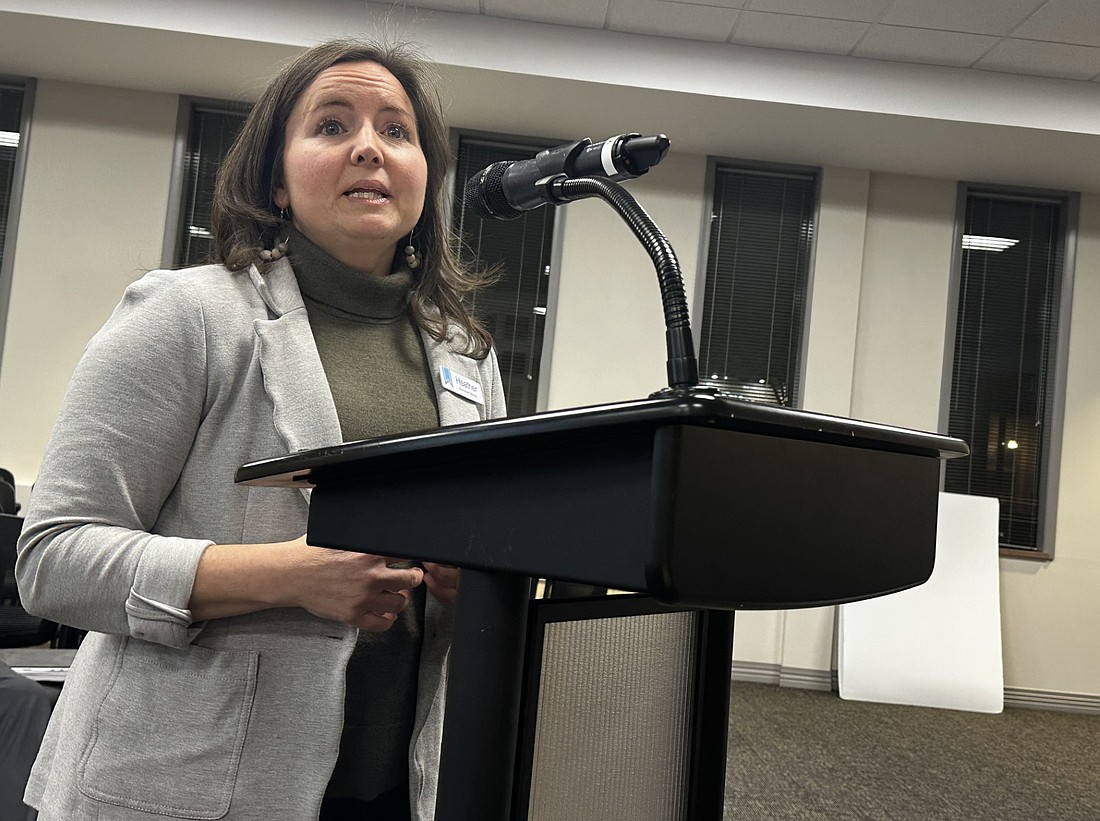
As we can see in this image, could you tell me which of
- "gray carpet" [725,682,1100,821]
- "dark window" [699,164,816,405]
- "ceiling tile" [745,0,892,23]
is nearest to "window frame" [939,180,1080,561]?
"dark window" [699,164,816,405]

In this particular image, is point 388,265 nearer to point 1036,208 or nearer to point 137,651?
point 137,651

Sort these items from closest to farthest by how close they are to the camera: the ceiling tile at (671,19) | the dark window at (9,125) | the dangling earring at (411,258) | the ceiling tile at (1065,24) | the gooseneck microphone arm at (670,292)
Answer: the gooseneck microphone arm at (670,292) < the dangling earring at (411,258) < the ceiling tile at (1065,24) < the ceiling tile at (671,19) < the dark window at (9,125)

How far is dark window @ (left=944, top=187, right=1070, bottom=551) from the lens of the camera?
6.03m

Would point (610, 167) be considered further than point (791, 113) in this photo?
No

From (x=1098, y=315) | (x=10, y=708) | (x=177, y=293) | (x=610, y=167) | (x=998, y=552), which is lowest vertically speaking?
(x=10, y=708)

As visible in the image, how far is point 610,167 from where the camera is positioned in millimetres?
775

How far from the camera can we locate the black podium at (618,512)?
466 millimetres

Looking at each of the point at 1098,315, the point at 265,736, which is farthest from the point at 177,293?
the point at 1098,315

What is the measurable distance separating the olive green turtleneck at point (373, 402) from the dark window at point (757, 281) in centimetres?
493

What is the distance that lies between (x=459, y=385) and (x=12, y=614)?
11.0 feet

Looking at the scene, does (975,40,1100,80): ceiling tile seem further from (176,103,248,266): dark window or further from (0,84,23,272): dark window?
(0,84,23,272): dark window

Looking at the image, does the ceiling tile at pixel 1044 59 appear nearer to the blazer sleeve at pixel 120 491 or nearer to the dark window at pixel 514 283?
the dark window at pixel 514 283

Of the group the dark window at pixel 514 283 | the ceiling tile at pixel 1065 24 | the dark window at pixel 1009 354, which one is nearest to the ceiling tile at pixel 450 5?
the dark window at pixel 514 283

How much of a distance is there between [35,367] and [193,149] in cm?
157
